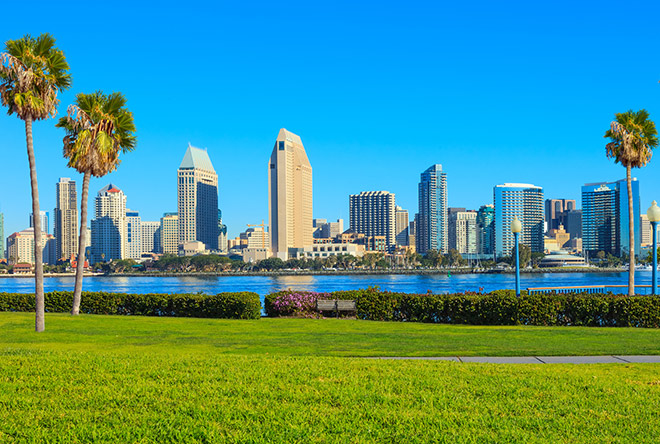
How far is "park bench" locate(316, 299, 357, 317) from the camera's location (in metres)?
23.8

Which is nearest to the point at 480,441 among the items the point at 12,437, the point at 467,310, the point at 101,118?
the point at 12,437

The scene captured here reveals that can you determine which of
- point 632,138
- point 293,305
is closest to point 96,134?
point 293,305

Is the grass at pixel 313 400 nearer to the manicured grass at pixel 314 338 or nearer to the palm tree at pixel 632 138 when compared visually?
the manicured grass at pixel 314 338

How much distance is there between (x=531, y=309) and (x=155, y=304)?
1505cm

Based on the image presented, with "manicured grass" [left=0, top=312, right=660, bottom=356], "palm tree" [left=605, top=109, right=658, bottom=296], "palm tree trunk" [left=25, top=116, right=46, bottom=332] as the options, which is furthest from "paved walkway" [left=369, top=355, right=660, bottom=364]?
"palm tree" [left=605, top=109, right=658, bottom=296]

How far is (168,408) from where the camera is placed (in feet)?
23.0

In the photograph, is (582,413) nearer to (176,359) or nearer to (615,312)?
(176,359)

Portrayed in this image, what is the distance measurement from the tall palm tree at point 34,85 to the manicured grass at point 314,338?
2339 millimetres

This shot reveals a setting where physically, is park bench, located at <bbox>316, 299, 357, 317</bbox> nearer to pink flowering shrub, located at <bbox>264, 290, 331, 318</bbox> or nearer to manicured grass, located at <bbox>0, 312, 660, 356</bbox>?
pink flowering shrub, located at <bbox>264, 290, 331, 318</bbox>

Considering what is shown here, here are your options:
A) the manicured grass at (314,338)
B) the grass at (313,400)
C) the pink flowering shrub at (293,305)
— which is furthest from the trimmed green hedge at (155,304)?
the grass at (313,400)

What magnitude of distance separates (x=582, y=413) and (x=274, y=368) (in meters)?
4.39

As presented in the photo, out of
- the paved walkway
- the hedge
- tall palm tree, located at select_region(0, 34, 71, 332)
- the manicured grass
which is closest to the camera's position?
the paved walkway

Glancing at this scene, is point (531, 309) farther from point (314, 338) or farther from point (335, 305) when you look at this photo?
point (314, 338)

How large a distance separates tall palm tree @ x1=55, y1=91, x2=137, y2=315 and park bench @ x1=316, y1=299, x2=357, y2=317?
30.9 ft
